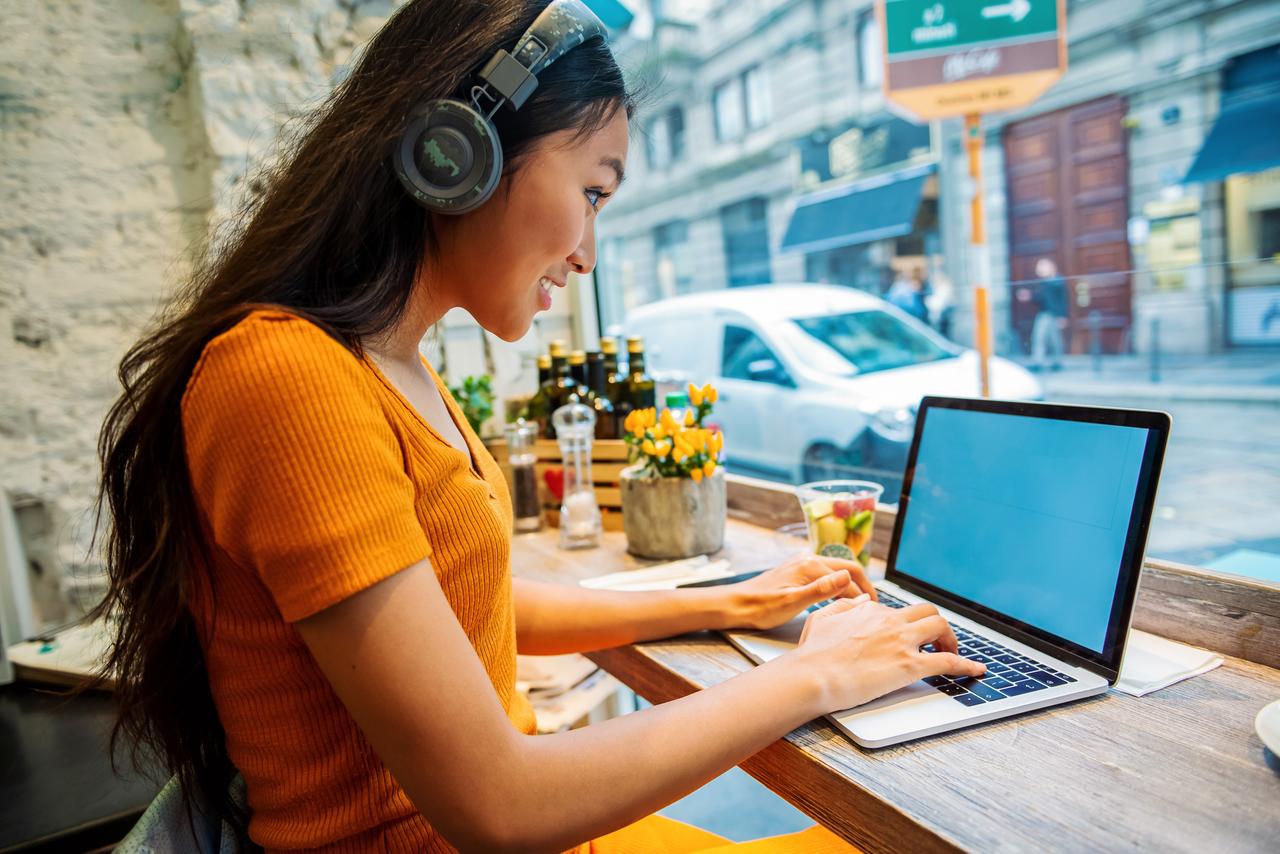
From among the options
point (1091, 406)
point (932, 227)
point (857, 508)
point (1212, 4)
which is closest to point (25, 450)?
point (857, 508)

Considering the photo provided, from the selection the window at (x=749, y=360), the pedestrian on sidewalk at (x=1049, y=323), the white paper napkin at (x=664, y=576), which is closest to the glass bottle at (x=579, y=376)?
the white paper napkin at (x=664, y=576)

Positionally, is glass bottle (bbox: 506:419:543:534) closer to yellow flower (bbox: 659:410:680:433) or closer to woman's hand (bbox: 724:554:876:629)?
yellow flower (bbox: 659:410:680:433)

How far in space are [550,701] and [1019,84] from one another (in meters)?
1.59

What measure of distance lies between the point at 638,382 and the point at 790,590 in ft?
2.89

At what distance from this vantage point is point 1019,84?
158cm

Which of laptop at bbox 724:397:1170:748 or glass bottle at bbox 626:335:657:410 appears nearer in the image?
laptop at bbox 724:397:1170:748

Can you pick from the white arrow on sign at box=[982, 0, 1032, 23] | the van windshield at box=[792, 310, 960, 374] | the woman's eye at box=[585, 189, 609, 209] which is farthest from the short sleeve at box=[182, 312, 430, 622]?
the van windshield at box=[792, 310, 960, 374]

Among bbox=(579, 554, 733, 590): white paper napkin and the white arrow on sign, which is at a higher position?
the white arrow on sign

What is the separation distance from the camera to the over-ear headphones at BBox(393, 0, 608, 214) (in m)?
0.72

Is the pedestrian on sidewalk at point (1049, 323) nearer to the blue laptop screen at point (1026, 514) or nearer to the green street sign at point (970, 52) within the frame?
the green street sign at point (970, 52)

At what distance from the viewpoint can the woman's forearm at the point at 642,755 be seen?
0.62 m

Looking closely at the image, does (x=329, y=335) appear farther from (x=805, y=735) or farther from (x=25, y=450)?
(x=25, y=450)

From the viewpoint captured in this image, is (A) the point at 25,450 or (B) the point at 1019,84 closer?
(B) the point at 1019,84

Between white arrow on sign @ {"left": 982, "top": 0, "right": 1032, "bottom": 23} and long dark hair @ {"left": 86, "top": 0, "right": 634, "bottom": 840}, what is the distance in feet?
3.76
